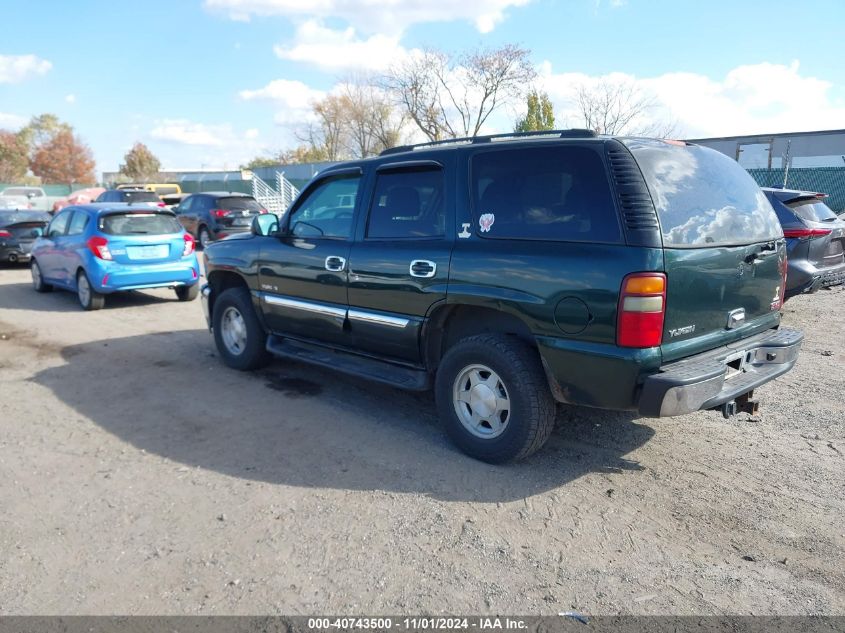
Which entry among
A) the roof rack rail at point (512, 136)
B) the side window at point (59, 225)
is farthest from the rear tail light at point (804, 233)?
the side window at point (59, 225)

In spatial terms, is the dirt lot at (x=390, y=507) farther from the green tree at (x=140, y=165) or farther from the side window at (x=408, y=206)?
the green tree at (x=140, y=165)

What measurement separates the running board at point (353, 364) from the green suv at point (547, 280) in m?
0.02

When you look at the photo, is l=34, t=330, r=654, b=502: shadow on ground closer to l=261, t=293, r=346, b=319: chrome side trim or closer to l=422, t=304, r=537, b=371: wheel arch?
l=422, t=304, r=537, b=371: wheel arch

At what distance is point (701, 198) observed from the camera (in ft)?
12.8

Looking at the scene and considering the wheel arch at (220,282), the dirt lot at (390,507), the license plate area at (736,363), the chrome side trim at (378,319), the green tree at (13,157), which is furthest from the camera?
the green tree at (13,157)

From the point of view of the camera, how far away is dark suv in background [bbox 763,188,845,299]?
7.90 m

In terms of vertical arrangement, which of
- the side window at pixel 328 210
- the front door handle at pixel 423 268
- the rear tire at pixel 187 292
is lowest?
the rear tire at pixel 187 292

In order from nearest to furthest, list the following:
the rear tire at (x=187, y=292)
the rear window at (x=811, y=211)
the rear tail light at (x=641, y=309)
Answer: the rear tail light at (x=641, y=309) < the rear window at (x=811, y=211) < the rear tire at (x=187, y=292)

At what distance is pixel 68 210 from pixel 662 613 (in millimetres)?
10941

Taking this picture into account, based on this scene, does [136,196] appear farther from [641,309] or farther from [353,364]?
[641,309]

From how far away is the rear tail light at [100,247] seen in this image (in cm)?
968

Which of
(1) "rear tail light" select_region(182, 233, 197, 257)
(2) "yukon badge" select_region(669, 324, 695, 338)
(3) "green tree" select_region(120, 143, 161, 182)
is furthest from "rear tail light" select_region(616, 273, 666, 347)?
(3) "green tree" select_region(120, 143, 161, 182)

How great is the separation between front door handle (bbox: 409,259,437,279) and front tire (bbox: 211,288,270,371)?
2.29 meters

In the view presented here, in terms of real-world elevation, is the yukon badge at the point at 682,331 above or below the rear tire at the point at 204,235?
above
